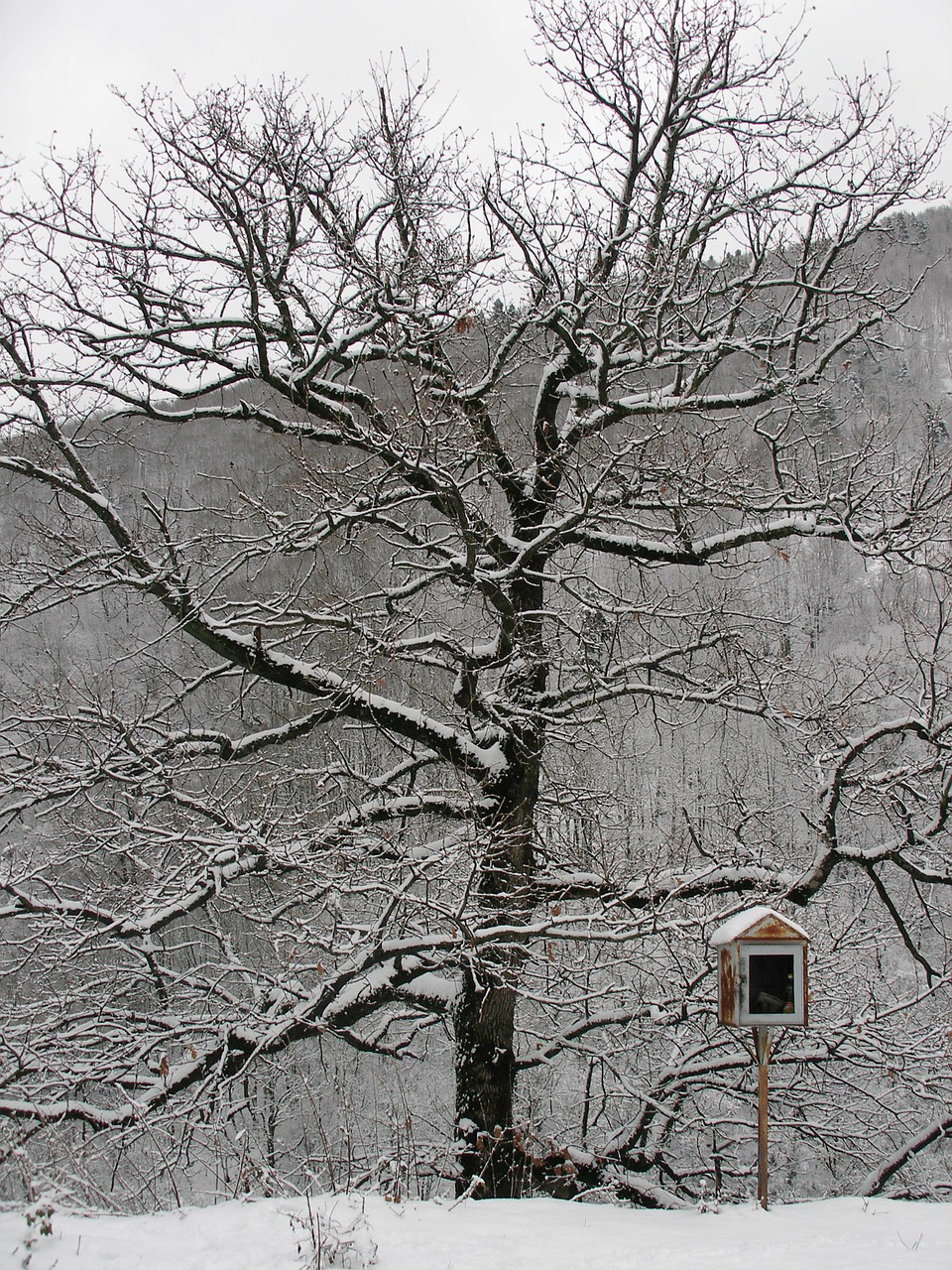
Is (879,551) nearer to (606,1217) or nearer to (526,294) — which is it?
(526,294)

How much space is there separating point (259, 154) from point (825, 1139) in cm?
856

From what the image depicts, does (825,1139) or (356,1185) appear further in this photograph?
(825,1139)

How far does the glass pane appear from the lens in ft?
15.0

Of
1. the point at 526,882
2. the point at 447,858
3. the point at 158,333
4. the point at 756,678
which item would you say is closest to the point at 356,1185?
the point at 447,858

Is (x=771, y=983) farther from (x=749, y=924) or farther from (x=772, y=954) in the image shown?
(x=749, y=924)

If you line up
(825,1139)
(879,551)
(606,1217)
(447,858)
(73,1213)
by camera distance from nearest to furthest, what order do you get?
1. (73,1213)
2. (606,1217)
3. (447,858)
4. (879,551)
5. (825,1139)

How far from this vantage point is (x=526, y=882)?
7.42 m

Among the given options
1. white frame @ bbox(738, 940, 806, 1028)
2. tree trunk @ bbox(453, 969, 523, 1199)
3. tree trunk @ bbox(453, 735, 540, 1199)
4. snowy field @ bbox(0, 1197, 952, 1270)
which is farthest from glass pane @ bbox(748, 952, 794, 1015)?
tree trunk @ bbox(453, 969, 523, 1199)

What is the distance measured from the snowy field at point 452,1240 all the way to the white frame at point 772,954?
807 mm

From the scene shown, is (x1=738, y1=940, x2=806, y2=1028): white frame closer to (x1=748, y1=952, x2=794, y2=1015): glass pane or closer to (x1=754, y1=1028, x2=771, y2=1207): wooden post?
(x1=748, y1=952, x2=794, y2=1015): glass pane

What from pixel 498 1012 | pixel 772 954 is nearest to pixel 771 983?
pixel 772 954

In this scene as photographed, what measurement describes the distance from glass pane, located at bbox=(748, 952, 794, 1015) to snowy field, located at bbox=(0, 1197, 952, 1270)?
2.83 feet

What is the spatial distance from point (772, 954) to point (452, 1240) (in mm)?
1958

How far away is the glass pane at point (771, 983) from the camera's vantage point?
15.0ft
